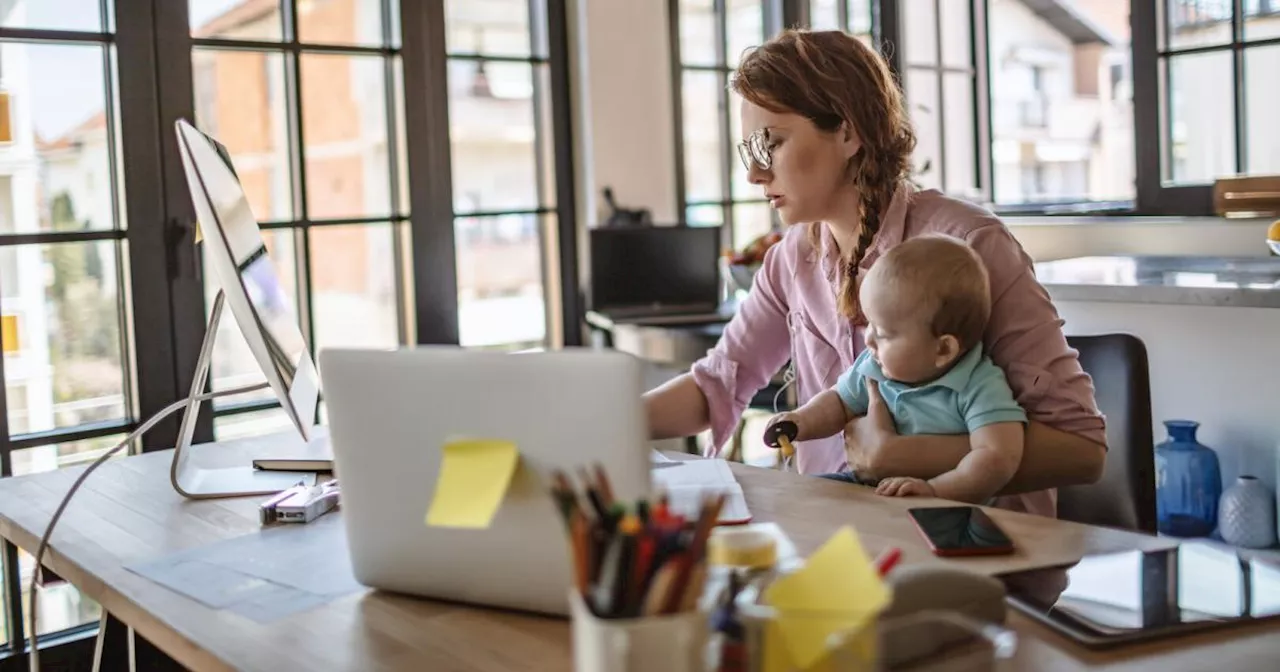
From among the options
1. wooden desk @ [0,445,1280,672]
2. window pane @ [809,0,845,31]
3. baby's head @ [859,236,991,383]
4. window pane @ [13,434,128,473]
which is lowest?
window pane @ [13,434,128,473]

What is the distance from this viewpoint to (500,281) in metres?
4.11

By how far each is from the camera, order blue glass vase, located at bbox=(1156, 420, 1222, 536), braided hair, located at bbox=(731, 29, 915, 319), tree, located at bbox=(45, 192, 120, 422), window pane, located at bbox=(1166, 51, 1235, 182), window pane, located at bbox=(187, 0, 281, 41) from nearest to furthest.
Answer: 1. braided hair, located at bbox=(731, 29, 915, 319)
2. tree, located at bbox=(45, 192, 120, 422)
3. window pane, located at bbox=(187, 0, 281, 41)
4. blue glass vase, located at bbox=(1156, 420, 1222, 536)
5. window pane, located at bbox=(1166, 51, 1235, 182)

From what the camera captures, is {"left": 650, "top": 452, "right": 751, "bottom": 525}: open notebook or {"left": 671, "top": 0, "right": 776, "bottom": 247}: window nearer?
{"left": 650, "top": 452, "right": 751, "bottom": 525}: open notebook

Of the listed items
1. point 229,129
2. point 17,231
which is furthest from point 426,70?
point 17,231

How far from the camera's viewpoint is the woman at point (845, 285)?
67.1 inches

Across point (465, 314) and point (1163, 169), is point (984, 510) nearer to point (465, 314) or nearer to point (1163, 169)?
point (465, 314)

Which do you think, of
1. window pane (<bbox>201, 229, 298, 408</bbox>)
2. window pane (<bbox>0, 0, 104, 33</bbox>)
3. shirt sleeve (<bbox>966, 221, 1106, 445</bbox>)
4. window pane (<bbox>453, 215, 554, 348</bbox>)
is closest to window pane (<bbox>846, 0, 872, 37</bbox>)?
window pane (<bbox>453, 215, 554, 348</bbox>)

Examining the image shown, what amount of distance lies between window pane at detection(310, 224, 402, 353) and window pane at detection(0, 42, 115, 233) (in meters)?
0.63

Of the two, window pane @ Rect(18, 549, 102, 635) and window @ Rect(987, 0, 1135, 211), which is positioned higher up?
window @ Rect(987, 0, 1135, 211)

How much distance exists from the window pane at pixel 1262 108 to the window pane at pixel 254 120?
315 centimetres

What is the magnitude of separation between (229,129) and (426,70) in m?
0.65

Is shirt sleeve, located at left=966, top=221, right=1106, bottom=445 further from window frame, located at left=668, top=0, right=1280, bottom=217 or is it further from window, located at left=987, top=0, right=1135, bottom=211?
window, located at left=987, top=0, right=1135, bottom=211

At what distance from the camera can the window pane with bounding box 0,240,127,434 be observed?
2961mm

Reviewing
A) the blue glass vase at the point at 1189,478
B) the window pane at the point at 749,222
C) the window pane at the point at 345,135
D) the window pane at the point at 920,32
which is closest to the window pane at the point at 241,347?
the window pane at the point at 345,135
